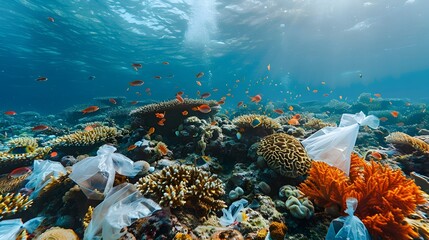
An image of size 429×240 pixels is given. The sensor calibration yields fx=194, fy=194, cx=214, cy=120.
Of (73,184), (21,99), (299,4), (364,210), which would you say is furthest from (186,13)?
(21,99)

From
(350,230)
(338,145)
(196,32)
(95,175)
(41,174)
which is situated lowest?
(41,174)

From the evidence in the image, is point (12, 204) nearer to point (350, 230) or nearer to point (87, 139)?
point (87, 139)

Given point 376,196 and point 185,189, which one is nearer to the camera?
point 376,196

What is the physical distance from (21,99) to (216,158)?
135855 millimetres

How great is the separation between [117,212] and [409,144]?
7611mm

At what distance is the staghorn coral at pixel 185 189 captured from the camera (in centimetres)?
291

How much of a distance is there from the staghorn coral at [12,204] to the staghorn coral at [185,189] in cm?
255

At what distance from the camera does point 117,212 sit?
2193 mm

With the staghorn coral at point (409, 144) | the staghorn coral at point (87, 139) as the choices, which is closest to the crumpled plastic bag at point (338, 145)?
the staghorn coral at point (409, 144)

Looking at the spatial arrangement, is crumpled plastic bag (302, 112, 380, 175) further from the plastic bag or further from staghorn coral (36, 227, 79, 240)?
staghorn coral (36, 227, 79, 240)

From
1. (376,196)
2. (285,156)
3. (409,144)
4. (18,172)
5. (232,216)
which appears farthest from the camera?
(409,144)

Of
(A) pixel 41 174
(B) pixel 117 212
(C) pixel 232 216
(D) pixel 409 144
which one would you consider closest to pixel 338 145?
(C) pixel 232 216

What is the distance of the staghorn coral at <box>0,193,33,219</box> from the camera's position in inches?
141

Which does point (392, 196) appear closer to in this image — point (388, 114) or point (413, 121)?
point (413, 121)
